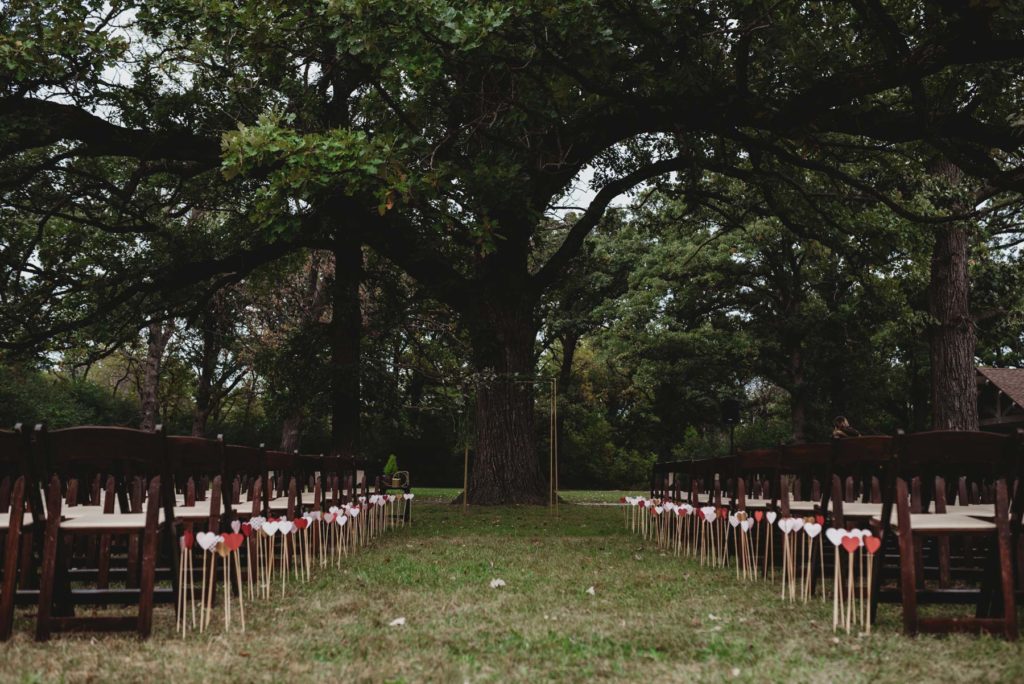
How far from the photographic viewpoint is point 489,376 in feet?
45.9

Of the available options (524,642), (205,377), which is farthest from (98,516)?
(205,377)

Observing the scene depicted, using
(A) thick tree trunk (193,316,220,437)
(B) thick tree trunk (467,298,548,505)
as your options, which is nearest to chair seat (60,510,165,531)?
(B) thick tree trunk (467,298,548,505)

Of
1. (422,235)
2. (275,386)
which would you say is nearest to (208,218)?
(275,386)

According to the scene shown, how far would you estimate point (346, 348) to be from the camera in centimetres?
1691

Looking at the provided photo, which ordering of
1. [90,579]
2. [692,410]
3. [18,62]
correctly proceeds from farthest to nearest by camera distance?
[692,410]
[18,62]
[90,579]

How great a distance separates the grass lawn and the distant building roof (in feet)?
88.4

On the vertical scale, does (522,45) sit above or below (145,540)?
above

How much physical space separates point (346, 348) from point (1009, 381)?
2482 centimetres

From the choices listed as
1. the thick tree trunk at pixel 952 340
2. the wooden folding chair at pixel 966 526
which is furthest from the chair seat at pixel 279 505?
the thick tree trunk at pixel 952 340

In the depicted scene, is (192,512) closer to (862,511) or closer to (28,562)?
(28,562)

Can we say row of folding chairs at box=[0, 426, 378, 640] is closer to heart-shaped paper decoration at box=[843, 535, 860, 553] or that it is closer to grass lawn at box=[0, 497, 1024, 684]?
grass lawn at box=[0, 497, 1024, 684]

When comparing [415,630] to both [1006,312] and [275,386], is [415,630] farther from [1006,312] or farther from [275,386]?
[1006,312]

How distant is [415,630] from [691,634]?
4.72 feet

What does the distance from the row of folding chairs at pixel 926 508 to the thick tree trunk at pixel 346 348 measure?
10485mm
